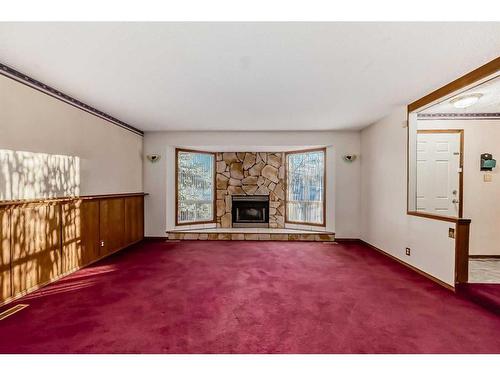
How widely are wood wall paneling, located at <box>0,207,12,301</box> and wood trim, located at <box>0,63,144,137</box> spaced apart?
1.40 meters

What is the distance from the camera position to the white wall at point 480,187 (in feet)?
13.0

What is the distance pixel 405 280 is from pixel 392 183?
161 centimetres

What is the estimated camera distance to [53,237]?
305 centimetres

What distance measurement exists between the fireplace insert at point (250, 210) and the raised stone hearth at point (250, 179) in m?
0.10

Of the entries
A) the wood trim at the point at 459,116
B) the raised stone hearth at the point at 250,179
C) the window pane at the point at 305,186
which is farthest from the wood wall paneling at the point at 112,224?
the wood trim at the point at 459,116

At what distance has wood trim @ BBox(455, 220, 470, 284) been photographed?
272cm

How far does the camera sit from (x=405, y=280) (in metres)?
3.12

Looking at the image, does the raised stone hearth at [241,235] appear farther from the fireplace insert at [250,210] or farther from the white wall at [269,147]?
the fireplace insert at [250,210]

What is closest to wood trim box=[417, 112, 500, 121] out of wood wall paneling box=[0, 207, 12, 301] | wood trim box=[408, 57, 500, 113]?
wood trim box=[408, 57, 500, 113]

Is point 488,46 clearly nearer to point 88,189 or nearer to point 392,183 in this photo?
point 392,183

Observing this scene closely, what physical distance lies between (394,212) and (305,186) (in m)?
2.13

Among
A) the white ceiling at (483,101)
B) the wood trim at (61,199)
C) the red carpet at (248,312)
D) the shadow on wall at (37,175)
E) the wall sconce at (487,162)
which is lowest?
the red carpet at (248,312)

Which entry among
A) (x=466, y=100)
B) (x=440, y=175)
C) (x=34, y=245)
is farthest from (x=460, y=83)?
(x=34, y=245)

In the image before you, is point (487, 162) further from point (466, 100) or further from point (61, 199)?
point (61, 199)
